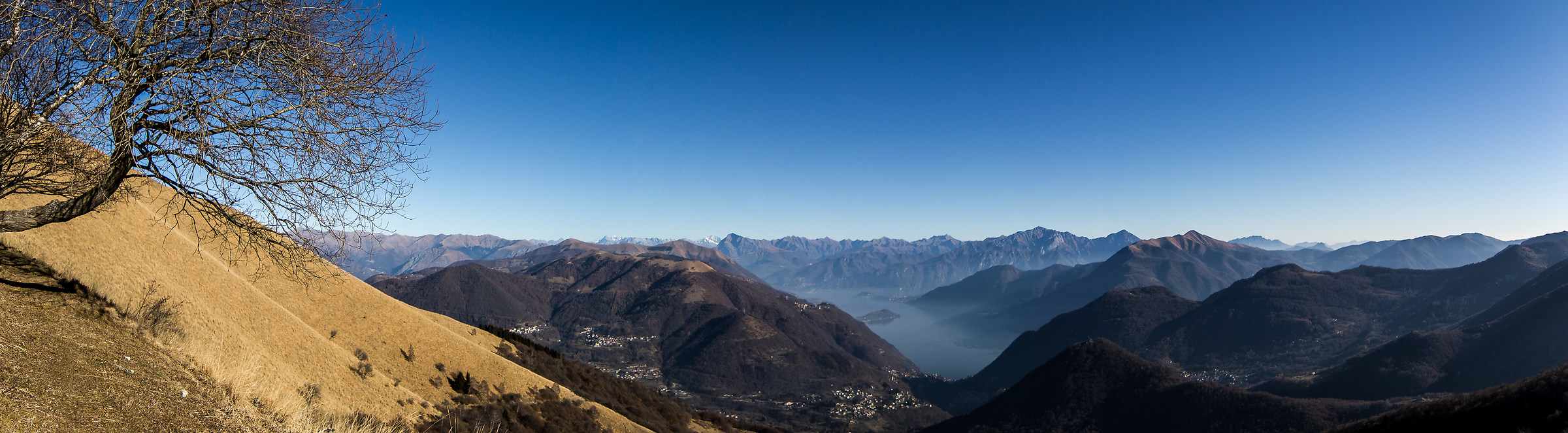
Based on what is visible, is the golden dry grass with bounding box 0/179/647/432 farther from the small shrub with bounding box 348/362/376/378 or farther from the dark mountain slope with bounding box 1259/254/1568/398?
the dark mountain slope with bounding box 1259/254/1568/398

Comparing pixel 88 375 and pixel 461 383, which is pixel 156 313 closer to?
pixel 88 375

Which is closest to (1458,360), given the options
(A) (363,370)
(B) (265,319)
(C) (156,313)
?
(A) (363,370)

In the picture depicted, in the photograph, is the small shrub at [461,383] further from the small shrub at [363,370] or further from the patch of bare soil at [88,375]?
the patch of bare soil at [88,375]

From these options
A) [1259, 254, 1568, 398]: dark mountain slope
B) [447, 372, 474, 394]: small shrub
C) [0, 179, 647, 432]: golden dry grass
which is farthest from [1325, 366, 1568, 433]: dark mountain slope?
[1259, 254, 1568, 398]: dark mountain slope

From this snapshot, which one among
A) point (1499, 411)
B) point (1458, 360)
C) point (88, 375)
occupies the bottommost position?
point (1458, 360)

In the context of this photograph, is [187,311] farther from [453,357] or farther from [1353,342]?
[1353,342]

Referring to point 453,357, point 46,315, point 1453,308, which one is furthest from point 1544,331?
point 46,315
